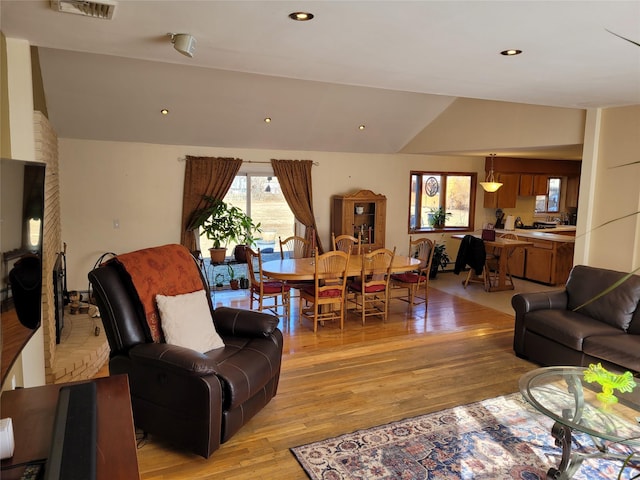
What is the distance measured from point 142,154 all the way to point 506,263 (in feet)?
18.9

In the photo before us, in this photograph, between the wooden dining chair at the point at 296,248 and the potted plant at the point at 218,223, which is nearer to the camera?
the potted plant at the point at 218,223

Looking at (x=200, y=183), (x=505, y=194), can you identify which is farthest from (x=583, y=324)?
(x=505, y=194)

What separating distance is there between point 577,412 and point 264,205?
559 centimetres

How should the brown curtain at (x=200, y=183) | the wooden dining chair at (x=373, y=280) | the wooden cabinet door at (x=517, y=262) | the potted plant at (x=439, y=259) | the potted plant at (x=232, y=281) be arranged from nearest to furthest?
the wooden dining chair at (x=373, y=280) < the brown curtain at (x=200, y=183) < the potted plant at (x=232, y=281) < the wooden cabinet door at (x=517, y=262) < the potted plant at (x=439, y=259)

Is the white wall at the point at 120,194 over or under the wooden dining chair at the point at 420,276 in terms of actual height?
over

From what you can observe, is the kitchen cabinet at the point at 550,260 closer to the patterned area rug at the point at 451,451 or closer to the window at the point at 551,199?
the window at the point at 551,199

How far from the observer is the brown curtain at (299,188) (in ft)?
23.7

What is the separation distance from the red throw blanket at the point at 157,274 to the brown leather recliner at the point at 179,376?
0.04m

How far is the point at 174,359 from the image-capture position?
267cm

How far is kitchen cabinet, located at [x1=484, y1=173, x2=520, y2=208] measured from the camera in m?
8.81

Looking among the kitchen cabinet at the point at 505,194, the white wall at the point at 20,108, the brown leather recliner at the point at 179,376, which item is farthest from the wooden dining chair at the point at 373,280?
the kitchen cabinet at the point at 505,194

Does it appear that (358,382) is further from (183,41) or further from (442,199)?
(442,199)

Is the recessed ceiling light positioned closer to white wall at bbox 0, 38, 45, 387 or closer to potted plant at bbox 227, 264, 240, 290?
white wall at bbox 0, 38, 45, 387

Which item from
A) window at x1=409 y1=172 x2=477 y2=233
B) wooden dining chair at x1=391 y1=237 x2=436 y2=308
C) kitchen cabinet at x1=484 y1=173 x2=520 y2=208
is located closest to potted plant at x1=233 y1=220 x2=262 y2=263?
wooden dining chair at x1=391 y1=237 x2=436 y2=308
